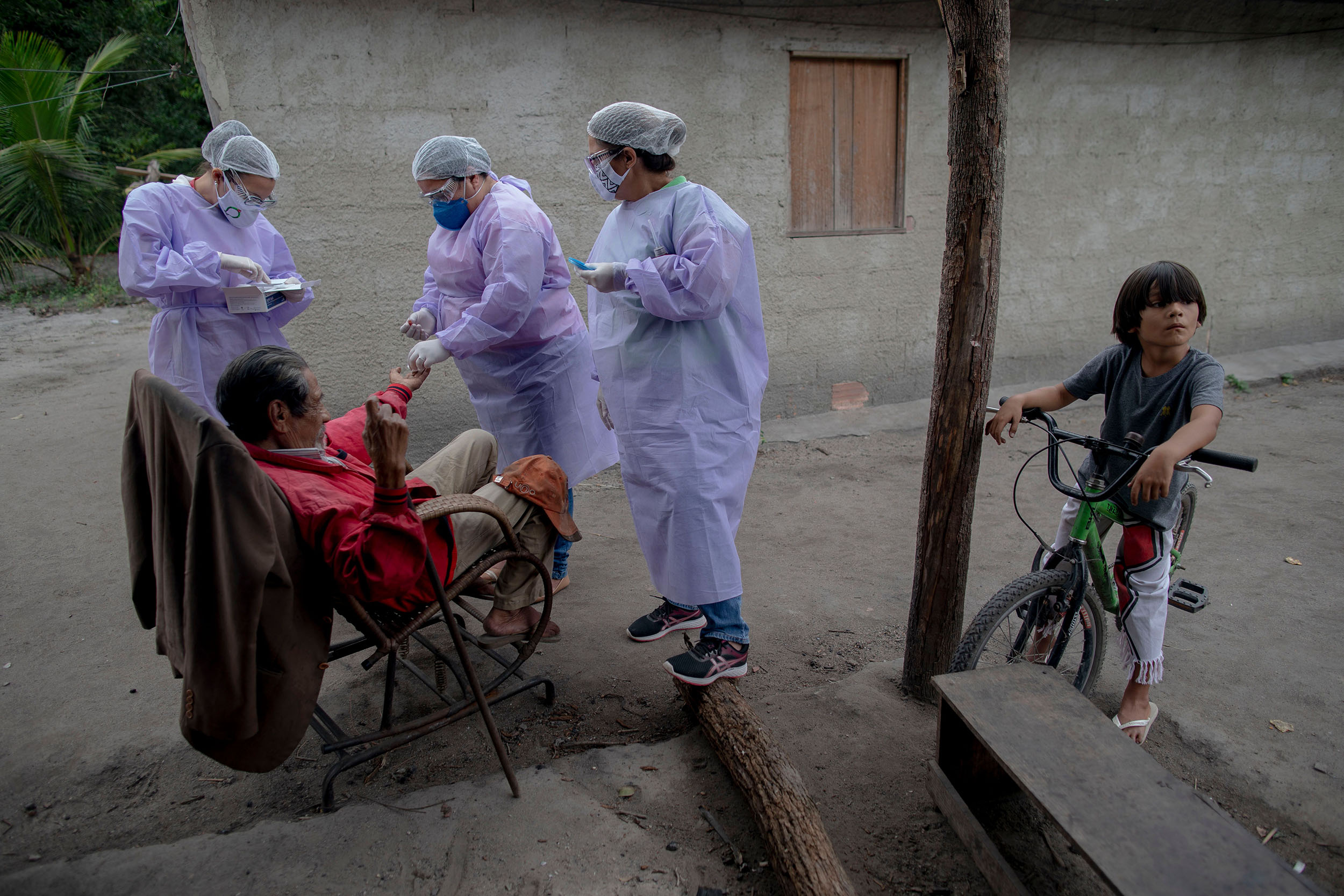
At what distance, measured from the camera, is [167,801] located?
7.80 ft

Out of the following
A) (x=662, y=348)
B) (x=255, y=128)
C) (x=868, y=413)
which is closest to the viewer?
(x=662, y=348)

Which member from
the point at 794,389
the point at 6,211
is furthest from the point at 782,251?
the point at 6,211

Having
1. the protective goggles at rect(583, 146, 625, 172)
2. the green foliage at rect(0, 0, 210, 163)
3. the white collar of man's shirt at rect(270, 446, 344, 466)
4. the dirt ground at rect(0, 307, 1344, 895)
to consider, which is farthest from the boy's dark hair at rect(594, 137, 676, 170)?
the green foliage at rect(0, 0, 210, 163)

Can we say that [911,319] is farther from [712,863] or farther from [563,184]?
[712,863]

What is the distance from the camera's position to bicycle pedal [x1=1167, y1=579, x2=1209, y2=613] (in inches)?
103

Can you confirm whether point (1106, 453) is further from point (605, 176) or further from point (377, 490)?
point (377, 490)

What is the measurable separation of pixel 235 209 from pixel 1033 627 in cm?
353

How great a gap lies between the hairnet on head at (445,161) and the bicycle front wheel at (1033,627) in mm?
2381

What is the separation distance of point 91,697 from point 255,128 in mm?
2966

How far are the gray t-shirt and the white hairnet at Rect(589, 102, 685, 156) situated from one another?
1.50 m

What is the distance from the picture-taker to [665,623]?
10.3 feet

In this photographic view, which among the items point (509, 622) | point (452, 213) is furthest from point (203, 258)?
point (509, 622)

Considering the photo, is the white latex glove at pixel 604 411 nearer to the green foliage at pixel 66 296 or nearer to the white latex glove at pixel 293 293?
the white latex glove at pixel 293 293

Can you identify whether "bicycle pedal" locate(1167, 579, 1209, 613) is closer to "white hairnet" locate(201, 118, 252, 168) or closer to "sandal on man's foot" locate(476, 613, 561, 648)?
"sandal on man's foot" locate(476, 613, 561, 648)
